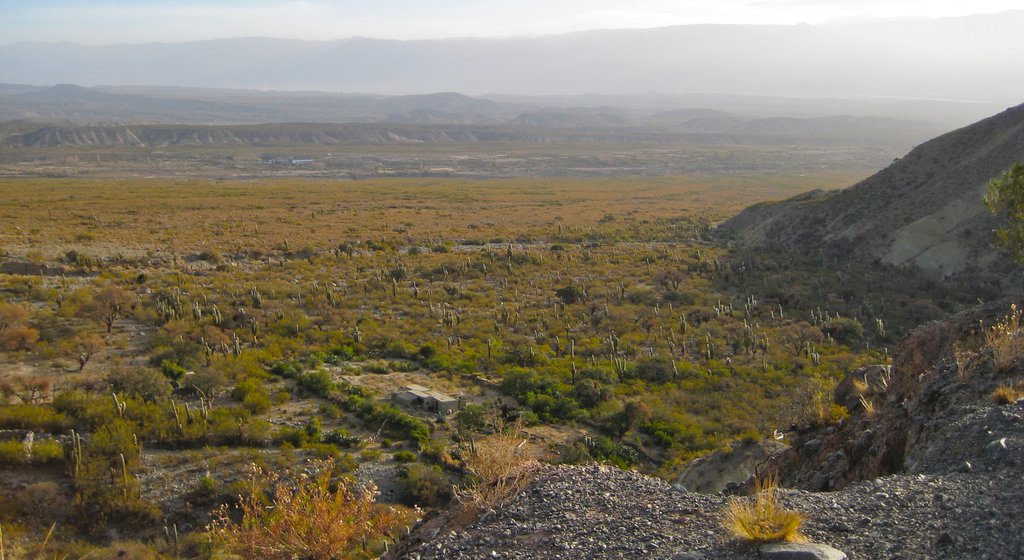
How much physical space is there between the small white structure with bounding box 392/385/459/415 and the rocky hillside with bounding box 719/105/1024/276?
2485 centimetres

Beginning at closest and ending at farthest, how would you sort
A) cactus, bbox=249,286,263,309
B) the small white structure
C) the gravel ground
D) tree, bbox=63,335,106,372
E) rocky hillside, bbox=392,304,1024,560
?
the gravel ground < rocky hillside, bbox=392,304,1024,560 < the small white structure < tree, bbox=63,335,106,372 < cactus, bbox=249,286,263,309

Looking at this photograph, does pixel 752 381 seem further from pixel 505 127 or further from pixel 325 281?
pixel 505 127

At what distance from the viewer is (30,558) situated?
10234mm

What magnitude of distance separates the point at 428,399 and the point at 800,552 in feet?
40.3

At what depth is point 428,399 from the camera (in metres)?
17.4

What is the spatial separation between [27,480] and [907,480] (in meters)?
13.4

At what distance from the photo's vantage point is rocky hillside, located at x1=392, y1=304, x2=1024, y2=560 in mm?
6273

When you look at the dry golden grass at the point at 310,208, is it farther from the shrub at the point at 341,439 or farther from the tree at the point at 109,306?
the shrub at the point at 341,439

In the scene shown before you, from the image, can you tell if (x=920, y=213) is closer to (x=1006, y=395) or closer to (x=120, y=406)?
(x=1006, y=395)

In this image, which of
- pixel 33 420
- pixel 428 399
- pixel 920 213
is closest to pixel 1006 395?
pixel 428 399

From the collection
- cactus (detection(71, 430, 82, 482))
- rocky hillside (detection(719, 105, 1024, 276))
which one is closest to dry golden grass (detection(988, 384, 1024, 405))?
cactus (detection(71, 430, 82, 482))

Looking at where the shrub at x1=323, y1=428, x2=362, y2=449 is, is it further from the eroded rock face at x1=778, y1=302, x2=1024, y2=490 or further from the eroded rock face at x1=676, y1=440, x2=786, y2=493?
the eroded rock face at x1=778, y1=302, x2=1024, y2=490

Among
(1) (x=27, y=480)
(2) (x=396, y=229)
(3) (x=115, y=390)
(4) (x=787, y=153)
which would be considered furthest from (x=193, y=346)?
(4) (x=787, y=153)

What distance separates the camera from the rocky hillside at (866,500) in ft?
20.6
